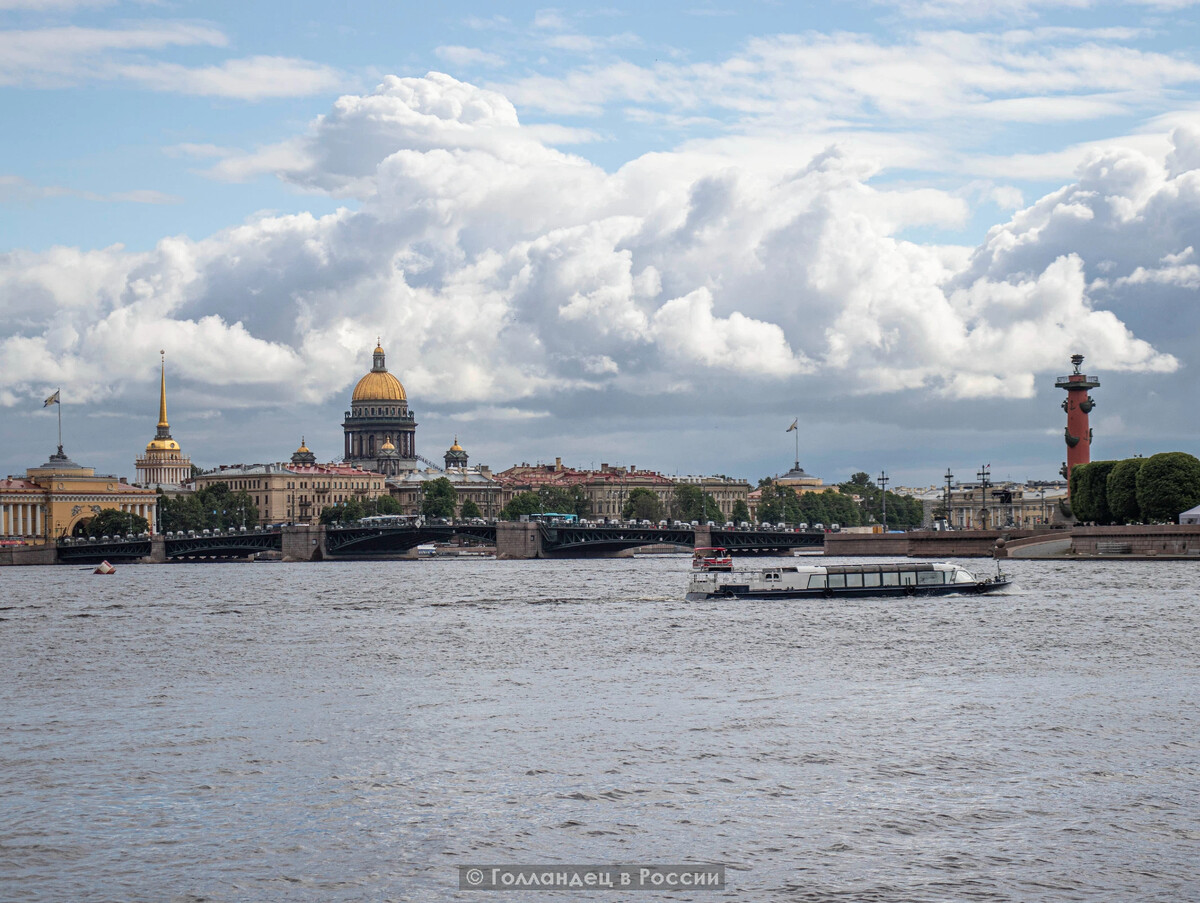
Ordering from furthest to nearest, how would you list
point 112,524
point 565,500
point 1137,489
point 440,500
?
point 565,500, point 440,500, point 112,524, point 1137,489

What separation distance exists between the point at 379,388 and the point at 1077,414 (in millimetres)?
115801

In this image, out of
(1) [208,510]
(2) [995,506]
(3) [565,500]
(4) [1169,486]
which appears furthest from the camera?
(2) [995,506]

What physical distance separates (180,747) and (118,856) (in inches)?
219

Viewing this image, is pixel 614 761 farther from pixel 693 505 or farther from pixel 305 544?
pixel 693 505

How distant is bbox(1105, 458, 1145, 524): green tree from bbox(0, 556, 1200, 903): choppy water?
37555 millimetres

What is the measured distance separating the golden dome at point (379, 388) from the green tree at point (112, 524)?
6706 centimetres

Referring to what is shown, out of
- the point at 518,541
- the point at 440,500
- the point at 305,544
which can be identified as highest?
the point at 440,500

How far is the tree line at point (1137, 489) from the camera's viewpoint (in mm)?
70500

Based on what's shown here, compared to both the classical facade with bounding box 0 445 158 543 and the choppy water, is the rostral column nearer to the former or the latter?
the choppy water

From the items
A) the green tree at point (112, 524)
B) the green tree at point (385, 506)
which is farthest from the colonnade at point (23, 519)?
the green tree at point (385, 506)

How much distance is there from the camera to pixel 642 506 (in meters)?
156

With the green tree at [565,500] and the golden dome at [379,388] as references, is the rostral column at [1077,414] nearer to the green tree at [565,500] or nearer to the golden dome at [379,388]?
the green tree at [565,500]

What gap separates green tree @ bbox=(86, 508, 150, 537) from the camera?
400 ft

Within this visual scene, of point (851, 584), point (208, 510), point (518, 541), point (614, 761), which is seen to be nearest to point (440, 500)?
point (208, 510)
